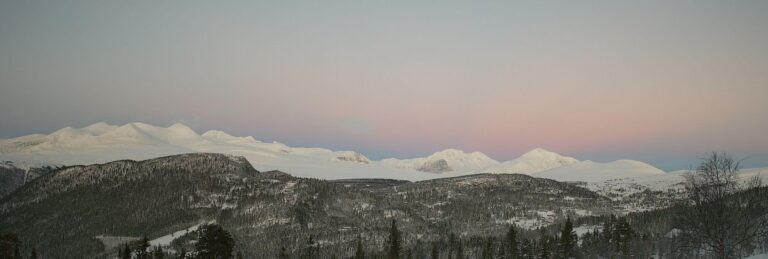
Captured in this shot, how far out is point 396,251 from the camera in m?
115

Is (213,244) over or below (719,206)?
below

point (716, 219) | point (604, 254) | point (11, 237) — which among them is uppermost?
point (716, 219)

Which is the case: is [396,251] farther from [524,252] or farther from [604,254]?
[604,254]

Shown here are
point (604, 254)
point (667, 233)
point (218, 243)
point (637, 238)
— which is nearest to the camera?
point (218, 243)

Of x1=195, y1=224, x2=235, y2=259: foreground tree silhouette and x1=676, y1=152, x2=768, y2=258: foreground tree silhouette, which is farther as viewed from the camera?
x1=195, y1=224, x2=235, y2=259: foreground tree silhouette

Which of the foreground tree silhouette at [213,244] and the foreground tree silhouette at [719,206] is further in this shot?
the foreground tree silhouette at [213,244]

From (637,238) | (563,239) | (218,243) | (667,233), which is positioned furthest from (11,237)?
(667,233)

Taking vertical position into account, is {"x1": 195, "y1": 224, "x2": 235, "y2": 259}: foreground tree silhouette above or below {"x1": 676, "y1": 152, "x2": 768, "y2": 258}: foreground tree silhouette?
below

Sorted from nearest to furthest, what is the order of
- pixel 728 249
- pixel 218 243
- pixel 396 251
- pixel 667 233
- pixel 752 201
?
pixel 752 201 → pixel 728 249 → pixel 218 243 → pixel 396 251 → pixel 667 233

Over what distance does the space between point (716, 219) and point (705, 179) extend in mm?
2579

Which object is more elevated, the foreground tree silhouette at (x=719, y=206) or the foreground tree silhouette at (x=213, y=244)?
the foreground tree silhouette at (x=719, y=206)

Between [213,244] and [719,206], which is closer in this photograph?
[719,206]

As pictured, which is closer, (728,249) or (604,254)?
(728,249)

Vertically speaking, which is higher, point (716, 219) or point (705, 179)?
point (705, 179)
